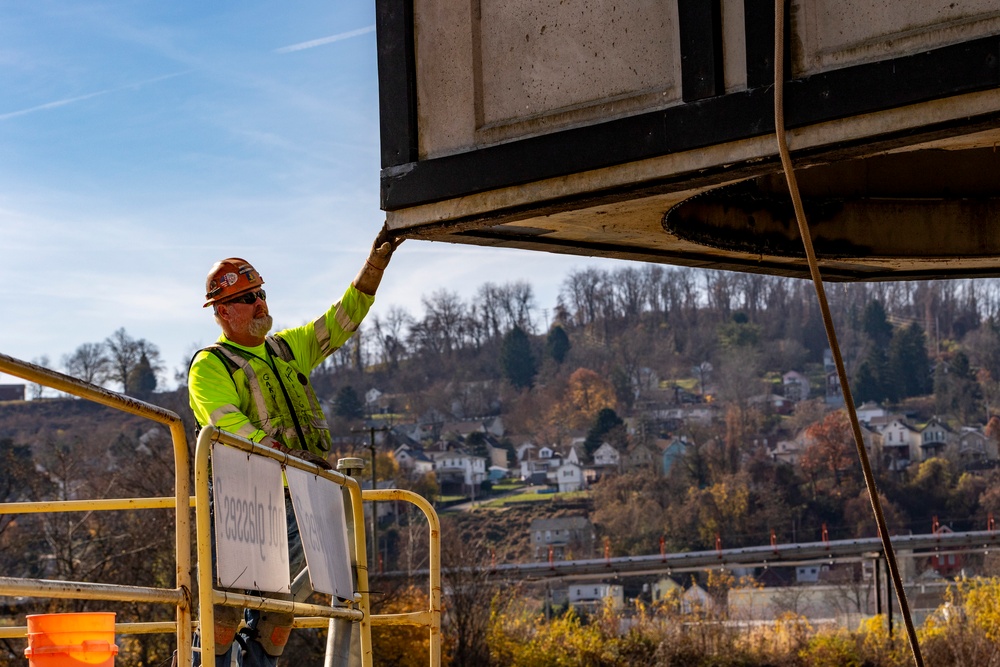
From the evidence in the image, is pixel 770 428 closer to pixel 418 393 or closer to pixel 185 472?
pixel 418 393

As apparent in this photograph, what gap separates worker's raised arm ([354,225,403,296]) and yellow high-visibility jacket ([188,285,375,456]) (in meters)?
0.40

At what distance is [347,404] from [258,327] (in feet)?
462

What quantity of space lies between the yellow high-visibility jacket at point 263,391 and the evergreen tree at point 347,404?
454ft

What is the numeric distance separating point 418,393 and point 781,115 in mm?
157874

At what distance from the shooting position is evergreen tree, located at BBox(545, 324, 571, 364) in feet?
549

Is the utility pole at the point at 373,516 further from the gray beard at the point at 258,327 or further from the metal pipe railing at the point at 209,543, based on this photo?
the metal pipe railing at the point at 209,543

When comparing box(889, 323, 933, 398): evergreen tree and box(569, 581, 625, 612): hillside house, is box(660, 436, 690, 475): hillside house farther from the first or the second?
box(889, 323, 933, 398): evergreen tree

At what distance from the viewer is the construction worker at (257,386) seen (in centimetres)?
555

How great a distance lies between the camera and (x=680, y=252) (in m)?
7.43

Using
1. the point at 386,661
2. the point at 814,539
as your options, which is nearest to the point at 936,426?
the point at 814,539

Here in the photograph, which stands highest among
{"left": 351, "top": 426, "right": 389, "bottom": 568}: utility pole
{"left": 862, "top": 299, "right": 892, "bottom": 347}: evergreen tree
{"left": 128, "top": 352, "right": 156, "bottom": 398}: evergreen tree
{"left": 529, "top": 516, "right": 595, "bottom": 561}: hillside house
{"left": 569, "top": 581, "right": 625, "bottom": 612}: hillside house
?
{"left": 862, "top": 299, "right": 892, "bottom": 347}: evergreen tree

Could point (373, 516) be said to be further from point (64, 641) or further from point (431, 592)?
point (64, 641)

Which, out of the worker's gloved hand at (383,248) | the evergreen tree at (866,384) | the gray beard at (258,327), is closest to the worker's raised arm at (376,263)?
the worker's gloved hand at (383,248)

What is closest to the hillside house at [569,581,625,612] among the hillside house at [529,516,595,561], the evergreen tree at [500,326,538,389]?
the hillside house at [529,516,595,561]
